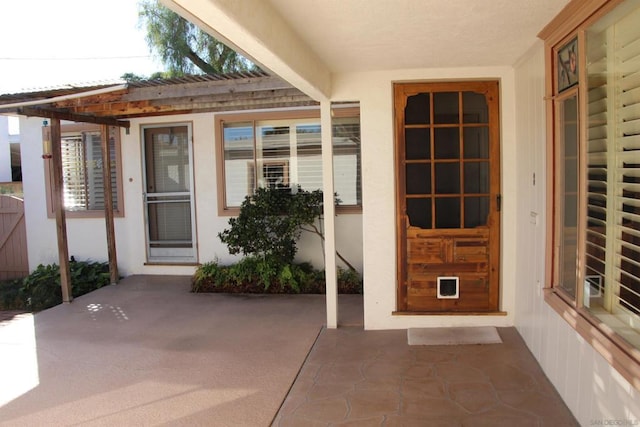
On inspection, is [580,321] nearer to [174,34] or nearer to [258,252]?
[258,252]

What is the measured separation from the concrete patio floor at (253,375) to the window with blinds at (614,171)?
32.9 inches

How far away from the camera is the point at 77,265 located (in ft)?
22.4

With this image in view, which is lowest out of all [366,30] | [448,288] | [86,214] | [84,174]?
[448,288]

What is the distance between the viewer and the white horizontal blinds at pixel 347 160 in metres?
6.16

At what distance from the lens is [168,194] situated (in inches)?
270

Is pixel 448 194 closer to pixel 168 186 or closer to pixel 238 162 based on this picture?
pixel 238 162

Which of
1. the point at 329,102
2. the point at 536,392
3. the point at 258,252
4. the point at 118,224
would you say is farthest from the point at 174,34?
the point at 536,392

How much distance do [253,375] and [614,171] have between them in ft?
8.82

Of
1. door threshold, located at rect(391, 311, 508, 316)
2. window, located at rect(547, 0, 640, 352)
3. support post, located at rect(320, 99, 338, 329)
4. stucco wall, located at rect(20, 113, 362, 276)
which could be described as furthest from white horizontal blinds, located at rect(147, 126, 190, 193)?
window, located at rect(547, 0, 640, 352)

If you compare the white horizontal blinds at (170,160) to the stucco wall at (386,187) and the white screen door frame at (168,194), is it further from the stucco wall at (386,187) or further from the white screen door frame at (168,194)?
the stucco wall at (386,187)

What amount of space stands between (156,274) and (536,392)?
5.41 meters

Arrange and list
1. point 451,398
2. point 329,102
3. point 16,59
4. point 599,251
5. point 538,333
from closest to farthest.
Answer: point 599,251 → point 451,398 → point 538,333 → point 329,102 → point 16,59

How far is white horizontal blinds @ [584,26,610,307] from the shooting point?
2.45 meters

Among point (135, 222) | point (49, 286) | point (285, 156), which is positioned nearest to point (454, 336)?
point (285, 156)
